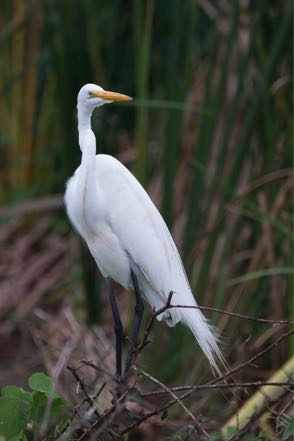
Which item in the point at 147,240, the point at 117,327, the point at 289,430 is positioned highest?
the point at 147,240

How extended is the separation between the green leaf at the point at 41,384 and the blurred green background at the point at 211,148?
3.24 feet

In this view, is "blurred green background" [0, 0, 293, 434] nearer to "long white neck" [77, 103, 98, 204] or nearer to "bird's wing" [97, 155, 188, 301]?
"bird's wing" [97, 155, 188, 301]

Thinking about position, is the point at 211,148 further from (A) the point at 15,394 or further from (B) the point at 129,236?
(A) the point at 15,394

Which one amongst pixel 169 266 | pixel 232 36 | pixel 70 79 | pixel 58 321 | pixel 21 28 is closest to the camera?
pixel 169 266

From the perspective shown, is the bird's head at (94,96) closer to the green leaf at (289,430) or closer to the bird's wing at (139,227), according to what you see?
the bird's wing at (139,227)

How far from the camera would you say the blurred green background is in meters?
3.17

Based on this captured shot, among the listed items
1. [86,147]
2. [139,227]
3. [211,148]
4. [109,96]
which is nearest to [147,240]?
[139,227]

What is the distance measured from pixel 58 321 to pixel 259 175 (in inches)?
43.1

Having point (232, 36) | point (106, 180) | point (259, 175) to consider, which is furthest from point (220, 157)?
point (106, 180)

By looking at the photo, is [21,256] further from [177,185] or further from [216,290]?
[216,290]

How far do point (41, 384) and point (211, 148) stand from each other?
1.97 m

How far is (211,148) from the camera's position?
3662 millimetres

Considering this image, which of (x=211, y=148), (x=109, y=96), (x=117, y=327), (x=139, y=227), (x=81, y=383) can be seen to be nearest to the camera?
(x=81, y=383)

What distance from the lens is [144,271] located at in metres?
2.24
